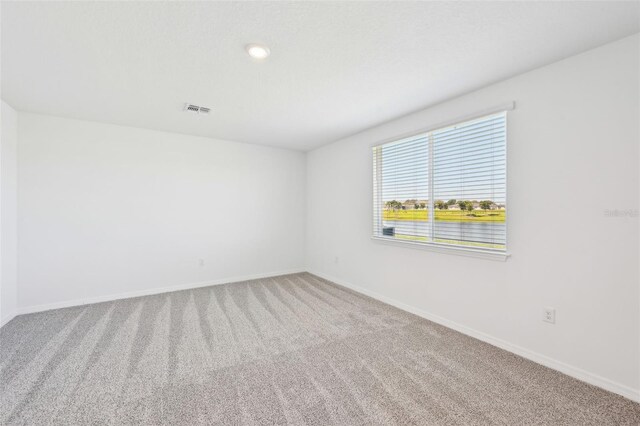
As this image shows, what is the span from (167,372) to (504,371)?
2625 millimetres

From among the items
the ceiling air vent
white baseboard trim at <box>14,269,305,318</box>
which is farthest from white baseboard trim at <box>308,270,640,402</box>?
the ceiling air vent

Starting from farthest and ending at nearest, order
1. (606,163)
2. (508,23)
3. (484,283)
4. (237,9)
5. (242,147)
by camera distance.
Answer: (242,147), (484,283), (606,163), (508,23), (237,9)

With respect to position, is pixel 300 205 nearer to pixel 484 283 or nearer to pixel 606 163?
pixel 484 283

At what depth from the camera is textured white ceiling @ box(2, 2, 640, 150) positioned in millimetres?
1644

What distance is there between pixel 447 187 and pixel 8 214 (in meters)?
4.96

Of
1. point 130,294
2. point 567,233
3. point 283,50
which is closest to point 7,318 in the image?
point 130,294

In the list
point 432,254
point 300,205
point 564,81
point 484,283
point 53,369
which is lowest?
point 53,369

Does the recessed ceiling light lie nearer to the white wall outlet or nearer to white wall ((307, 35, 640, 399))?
white wall ((307, 35, 640, 399))

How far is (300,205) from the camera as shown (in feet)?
18.1

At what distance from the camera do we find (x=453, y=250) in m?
2.87

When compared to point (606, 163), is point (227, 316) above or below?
below

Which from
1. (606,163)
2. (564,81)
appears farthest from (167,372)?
(564,81)

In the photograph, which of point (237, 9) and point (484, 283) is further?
point (484, 283)

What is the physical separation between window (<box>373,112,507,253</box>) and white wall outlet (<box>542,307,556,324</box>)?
0.55m
